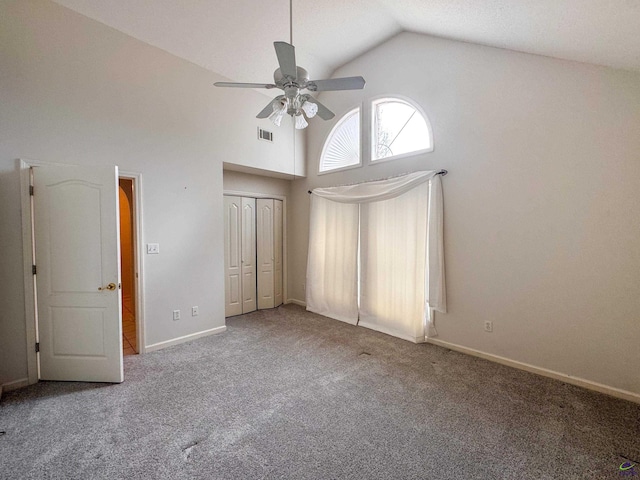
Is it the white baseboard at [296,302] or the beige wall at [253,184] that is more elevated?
the beige wall at [253,184]

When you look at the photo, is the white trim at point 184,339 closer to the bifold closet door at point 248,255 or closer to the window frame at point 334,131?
the bifold closet door at point 248,255

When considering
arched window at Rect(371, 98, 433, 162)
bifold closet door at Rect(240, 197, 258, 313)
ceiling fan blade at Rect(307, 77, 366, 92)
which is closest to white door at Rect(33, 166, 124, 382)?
ceiling fan blade at Rect(307, 77, 366, 92)

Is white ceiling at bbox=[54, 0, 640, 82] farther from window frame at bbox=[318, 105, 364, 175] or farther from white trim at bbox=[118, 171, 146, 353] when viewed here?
white trim at bbox=[118, 171, 146, 353]

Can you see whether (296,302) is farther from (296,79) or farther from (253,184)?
(296,79)

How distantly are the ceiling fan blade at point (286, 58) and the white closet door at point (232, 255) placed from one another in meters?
2.88

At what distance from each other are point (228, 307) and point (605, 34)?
16.5 ft

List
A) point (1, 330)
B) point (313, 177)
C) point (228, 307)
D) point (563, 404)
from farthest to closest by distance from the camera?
point (313, 177) < point (228, 307) < point (1, 330) < point (563, 404)

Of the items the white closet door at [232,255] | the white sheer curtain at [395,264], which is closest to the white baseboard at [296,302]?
the white closet door at [232,255]

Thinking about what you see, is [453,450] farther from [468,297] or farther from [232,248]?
[232,248]

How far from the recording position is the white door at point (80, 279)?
8.39ft

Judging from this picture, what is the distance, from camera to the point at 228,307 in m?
4.53

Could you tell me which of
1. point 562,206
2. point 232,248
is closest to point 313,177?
point 232,248

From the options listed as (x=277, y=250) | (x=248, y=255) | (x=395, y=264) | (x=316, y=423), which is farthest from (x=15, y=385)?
(x=395, y=264)

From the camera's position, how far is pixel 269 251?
16.7 ft
